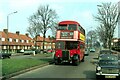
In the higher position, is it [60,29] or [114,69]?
[60,29]

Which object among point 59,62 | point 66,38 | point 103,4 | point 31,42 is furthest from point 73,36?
point 31,42

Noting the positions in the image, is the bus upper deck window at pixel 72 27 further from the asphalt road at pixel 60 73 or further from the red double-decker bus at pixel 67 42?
the asphalt road at pixel 60 73

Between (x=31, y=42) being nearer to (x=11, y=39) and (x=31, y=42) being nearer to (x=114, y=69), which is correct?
(x=11, y=39)

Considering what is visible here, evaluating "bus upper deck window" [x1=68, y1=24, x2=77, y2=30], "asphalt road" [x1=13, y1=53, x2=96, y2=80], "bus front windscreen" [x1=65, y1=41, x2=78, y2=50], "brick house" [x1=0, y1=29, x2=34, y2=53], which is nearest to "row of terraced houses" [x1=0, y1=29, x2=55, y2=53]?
"brick house" [x1=0, y1=29, x2=34, y2=53]

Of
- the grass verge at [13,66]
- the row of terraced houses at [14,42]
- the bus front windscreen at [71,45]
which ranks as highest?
the row of terraced houses at [14,42]

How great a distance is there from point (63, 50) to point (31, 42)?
99897 mm

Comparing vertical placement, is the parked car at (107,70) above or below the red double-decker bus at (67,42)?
below

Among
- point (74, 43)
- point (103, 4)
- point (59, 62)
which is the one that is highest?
point (103, 4)

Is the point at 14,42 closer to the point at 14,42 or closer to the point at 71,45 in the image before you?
the point at 14,42

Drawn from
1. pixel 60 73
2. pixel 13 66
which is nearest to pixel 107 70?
pixel 60 73

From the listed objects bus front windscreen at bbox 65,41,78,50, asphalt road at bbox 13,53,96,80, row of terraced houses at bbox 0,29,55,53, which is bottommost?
asphalt road at bbox 13,53,96,80

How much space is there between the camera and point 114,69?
16.5 m

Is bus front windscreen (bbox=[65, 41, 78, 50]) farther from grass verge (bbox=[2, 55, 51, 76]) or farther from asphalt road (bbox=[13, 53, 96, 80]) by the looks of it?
asphalt road (bbox=[13, 53, 96, 80])

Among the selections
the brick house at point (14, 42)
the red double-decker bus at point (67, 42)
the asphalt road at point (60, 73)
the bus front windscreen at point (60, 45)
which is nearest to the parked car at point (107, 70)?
the asphalt road at point (60, 73)
